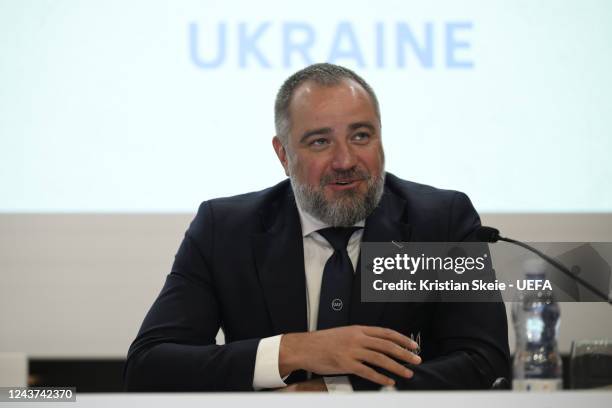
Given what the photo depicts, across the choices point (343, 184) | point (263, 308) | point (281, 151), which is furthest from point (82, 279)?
point (343, 184)

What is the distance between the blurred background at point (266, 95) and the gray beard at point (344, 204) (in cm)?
132

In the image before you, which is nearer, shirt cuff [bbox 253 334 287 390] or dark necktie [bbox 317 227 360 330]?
shirt cuff [bbox 253 334 287 390]

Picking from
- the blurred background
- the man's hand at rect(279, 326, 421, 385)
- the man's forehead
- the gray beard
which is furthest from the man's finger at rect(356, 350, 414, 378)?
the blurred background

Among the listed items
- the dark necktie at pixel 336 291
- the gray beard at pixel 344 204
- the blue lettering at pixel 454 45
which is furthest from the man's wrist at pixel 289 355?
the blue lettering at pixel 454 45

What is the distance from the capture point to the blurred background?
3.75 metres

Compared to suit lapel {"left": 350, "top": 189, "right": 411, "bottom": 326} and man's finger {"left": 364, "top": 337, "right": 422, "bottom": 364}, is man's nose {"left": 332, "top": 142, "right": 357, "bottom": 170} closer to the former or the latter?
suit lapel {"left": 350, "top": 189, "right": 411, "bottom": 326}

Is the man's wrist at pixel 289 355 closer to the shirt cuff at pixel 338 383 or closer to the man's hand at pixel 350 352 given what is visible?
the man's hand at pixel 350 352

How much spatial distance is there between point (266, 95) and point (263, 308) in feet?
5.39

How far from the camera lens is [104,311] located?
13.2 ft

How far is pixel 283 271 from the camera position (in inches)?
92.7

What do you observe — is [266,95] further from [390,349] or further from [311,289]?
[390,349]

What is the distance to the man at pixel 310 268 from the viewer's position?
2.15m

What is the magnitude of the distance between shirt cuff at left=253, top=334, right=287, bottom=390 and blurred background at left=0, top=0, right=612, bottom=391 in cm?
172

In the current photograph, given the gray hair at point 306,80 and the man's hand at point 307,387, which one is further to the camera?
the gray hair at point 306,80
